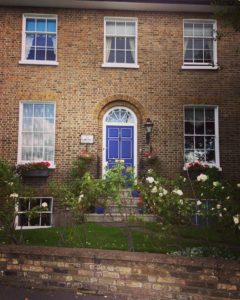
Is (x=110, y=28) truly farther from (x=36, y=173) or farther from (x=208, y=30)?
(x=36, y=173)

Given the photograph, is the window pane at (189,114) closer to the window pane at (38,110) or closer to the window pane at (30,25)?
the window pane at (38,110)

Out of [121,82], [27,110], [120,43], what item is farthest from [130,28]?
[27,110]

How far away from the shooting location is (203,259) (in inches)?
227

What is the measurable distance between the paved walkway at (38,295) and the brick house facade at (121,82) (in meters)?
7.52

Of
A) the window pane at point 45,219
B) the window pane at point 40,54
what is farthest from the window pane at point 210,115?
the window pane at point 45,219

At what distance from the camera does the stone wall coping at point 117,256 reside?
5.68 meters

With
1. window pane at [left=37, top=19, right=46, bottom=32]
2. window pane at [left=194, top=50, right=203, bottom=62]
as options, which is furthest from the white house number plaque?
window pane at [left=194, top=50, right=203, bottom=62]

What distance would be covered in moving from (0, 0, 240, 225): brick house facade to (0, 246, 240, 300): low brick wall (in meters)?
7.24

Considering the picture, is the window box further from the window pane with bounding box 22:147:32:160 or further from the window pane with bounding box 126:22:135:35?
the window pane with bounding box 126:22:135:35

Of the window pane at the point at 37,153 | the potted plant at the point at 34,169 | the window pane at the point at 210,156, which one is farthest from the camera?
the window pane at the point at 210,156

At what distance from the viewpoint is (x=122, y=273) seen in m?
6.18

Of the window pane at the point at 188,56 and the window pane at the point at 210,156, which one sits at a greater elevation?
the window pane at the point at 188,56

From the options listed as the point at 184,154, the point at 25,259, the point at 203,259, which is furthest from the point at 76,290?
the point at 184,154

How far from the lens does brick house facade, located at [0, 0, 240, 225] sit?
14078 mm
